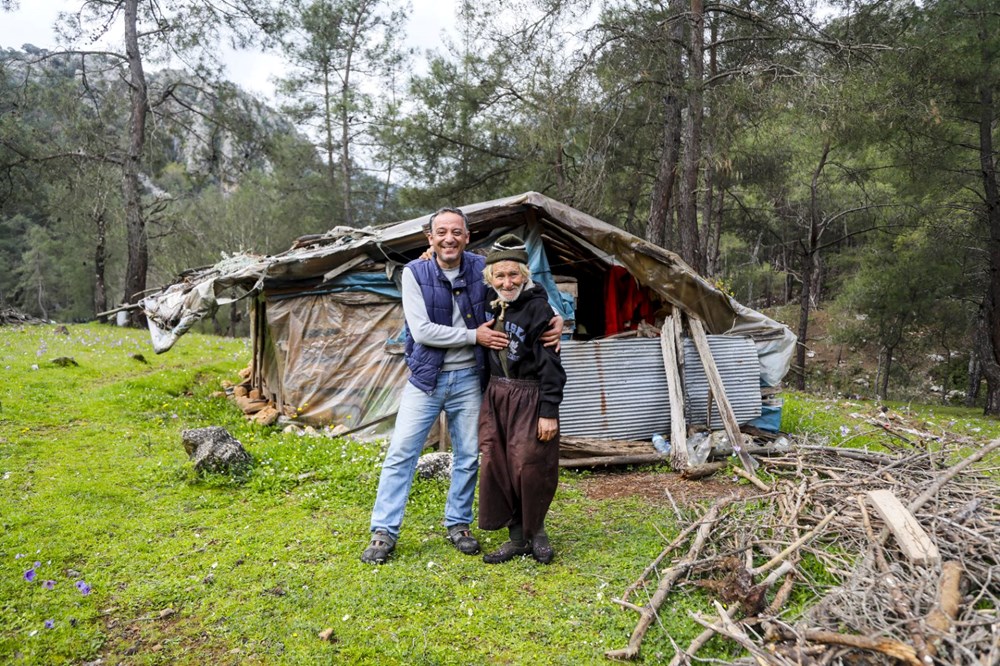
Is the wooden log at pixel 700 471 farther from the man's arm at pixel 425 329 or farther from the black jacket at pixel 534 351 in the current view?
the man's arm at pixel 425 329

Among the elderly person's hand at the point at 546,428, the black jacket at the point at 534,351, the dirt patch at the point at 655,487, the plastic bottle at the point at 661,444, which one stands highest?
the black jacket at the point at 534,351

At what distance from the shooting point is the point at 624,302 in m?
7.06

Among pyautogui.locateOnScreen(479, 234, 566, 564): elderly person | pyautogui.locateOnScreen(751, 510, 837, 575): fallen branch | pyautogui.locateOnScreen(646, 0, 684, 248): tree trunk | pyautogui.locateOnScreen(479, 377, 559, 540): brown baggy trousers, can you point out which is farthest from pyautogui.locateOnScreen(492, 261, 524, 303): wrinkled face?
pyautogui.locateOnScreen(646, 0, 684, 248): tree trunk

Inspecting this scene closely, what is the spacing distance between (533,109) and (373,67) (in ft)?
44.7

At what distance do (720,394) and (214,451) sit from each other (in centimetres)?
449

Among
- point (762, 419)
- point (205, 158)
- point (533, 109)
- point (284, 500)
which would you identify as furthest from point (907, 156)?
point (205, 158)

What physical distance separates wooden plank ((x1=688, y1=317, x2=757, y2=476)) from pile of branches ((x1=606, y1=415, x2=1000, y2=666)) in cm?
119

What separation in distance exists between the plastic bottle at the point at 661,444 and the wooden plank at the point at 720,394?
0.57 metres

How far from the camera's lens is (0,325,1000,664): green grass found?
2.73 meters

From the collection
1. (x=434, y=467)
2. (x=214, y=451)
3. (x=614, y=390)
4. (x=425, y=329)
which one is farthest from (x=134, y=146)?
(x=425, y=329)

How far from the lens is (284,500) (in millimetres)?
4625

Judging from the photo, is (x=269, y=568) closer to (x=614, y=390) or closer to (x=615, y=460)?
(x=615, y=460)

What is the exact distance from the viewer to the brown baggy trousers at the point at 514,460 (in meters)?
3.38

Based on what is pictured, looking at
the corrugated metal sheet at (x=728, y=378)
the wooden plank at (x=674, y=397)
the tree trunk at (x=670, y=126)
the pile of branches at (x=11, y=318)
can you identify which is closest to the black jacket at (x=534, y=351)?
the wooden plank at (x=674, y=397)
